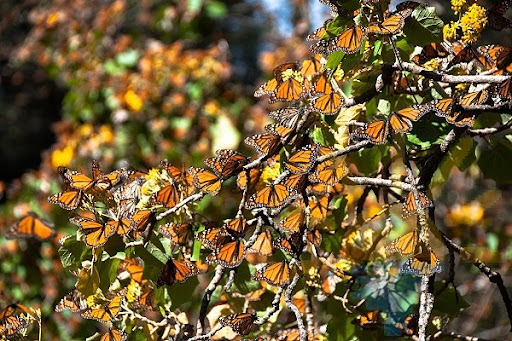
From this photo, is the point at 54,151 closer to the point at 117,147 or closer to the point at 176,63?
the point at 117,147

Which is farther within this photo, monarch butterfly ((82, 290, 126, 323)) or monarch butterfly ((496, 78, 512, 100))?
monarch butterfly ((82, 290, 126, 323))

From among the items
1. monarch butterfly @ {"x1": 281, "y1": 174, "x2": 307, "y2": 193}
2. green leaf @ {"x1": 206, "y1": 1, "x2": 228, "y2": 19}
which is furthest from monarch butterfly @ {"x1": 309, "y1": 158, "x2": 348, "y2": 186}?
green leaf @ {"x1": 206, "y1": 1, "x2": 228, "y2": 19}

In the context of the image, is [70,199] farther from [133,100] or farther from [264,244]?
[133,100]

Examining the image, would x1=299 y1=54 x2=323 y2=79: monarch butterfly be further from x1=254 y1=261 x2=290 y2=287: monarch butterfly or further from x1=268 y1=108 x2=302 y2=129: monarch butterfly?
x1=254 y1=261 x2=290 y2=287: monarch butterfly

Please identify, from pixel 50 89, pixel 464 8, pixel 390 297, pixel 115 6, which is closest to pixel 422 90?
pixel 464 8

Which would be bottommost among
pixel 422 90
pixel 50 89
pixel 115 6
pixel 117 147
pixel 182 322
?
pixel 182 322

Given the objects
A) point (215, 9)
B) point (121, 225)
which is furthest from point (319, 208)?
point (215, 9)

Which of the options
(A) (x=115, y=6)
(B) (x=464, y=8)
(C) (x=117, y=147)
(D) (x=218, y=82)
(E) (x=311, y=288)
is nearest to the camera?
(B) (x=464, y=8)
